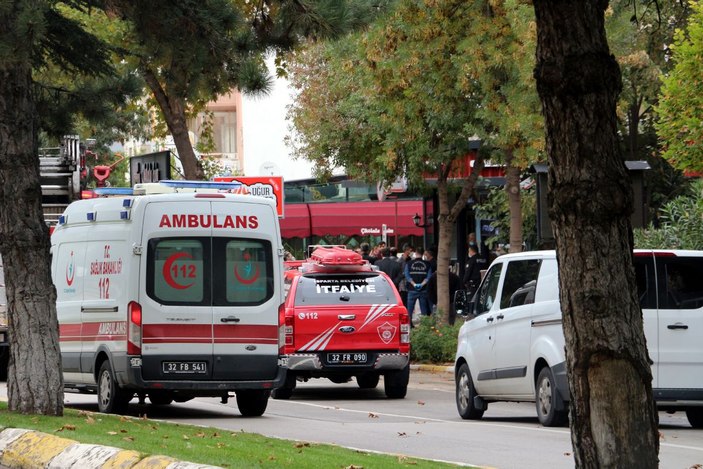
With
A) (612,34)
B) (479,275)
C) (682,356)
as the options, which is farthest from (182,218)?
(479,275)

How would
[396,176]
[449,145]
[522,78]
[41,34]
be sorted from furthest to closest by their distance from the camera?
1. [396,176]
2. [449,145]
3. [522,78]
4. [41,34]

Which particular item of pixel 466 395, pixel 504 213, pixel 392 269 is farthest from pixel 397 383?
pixel 504 213

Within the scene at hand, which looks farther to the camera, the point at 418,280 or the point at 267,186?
the point at 418,280

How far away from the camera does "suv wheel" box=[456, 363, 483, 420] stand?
1703cm

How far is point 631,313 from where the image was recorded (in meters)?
7.12

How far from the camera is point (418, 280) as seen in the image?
99.8 feet

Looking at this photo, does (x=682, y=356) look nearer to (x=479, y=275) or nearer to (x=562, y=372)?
(x=562, y=372)

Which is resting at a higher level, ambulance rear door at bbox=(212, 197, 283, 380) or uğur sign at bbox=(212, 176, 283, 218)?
uğur sign at bbox=(212, 176, 283, 218)

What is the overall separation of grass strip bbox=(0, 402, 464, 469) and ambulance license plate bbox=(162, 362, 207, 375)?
5.62 feet

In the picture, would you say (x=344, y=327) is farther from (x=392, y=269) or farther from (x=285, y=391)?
(x=392, y=269)

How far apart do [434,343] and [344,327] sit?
6896 mm

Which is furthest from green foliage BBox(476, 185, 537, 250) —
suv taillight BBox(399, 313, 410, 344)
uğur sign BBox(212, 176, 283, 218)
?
suv taillight BBox(399, 313, 410, 344)

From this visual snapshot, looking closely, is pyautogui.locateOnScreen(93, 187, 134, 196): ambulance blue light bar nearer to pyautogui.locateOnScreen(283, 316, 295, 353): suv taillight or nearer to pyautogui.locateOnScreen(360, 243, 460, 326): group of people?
pyautogui.locateOnScreen(283, 316, 295, 353): suv taillight

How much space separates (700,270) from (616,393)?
8554 mm
